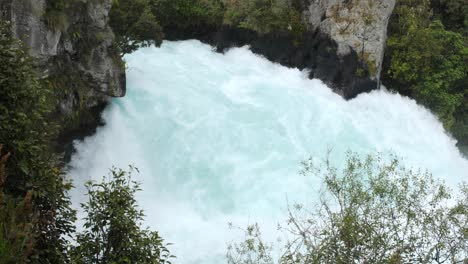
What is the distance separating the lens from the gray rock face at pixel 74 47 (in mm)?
12844

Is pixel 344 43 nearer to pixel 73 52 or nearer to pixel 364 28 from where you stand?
pixel 364 28

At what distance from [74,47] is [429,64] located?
17.8 metres

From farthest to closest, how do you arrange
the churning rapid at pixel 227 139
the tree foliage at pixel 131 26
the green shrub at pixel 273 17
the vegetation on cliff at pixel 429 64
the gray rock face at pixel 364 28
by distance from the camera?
the green shrub at pixel 273 17 < the vegetation on cliff at pixel 429 64 < the gray rock face at pixel 364 28 < the tree foliage at pixel 131 26 < the churning rapid at pixel 227 139

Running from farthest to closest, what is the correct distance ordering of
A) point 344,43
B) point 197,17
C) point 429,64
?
point 197,17, point 429,64, point 344,43

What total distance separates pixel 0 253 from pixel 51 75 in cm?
1029

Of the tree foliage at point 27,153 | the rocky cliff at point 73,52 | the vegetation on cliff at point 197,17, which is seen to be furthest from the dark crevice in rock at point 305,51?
the tree foliage at point 27,153

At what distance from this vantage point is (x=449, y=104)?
24703 millimetres

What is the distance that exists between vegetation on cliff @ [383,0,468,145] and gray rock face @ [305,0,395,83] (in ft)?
4.33

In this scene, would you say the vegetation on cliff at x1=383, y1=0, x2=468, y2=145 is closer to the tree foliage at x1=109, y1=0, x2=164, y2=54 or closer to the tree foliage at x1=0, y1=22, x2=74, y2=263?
the tree foliage at x1=109, y1=0, x2=164, y2=54

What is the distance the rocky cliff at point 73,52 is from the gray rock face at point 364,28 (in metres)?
12.0

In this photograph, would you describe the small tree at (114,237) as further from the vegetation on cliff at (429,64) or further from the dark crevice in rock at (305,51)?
the vegetation on cliff at (429,64)

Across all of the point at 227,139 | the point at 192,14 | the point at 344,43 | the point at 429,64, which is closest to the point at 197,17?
the point at 192,14

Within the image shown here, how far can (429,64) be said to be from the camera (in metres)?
25.1

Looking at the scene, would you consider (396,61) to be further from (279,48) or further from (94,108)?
(94,108)
